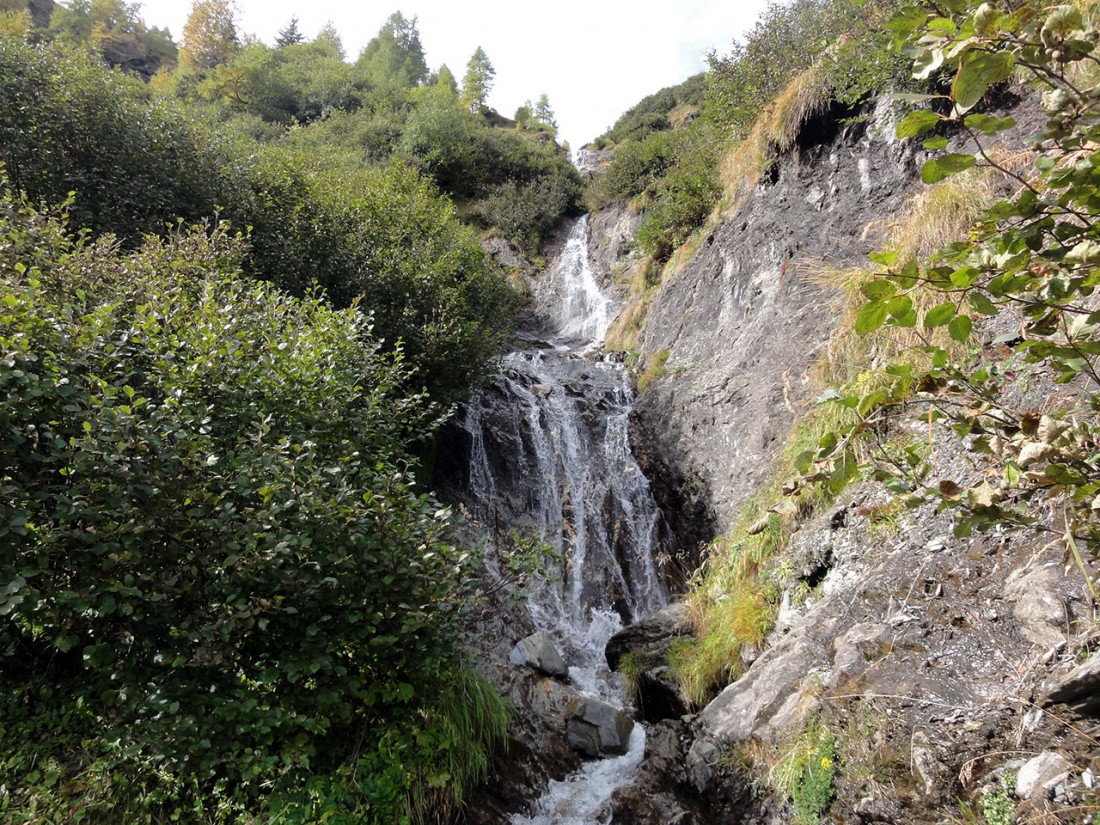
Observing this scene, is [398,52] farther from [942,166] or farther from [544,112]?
[942,166]

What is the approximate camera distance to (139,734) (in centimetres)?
325

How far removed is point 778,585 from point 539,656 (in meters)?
2.94

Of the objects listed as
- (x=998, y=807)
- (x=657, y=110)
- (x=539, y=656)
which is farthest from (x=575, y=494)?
(x=657, y=110)

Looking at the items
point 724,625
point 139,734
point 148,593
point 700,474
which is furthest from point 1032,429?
point 700,474

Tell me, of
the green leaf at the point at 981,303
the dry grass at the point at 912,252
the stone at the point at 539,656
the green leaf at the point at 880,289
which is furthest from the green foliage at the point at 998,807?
the stone at the point at 539,656

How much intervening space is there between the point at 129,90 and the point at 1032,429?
14.8 meters

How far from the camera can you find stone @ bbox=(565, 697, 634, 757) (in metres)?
5.46

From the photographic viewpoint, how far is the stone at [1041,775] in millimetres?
2623

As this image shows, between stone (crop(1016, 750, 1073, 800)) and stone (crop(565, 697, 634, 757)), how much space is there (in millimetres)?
3503

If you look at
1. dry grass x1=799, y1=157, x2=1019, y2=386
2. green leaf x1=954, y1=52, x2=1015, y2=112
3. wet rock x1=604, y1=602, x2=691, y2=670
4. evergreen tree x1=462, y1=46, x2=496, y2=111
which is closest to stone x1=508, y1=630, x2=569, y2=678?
wet rock x1=604, y1=602, x2=691, y2=670

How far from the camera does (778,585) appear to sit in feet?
18.2

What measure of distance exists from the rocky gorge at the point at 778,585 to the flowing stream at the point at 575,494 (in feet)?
0.14

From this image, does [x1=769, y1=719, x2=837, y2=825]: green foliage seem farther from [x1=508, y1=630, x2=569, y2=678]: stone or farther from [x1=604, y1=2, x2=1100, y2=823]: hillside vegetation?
[x1=508, y1=630, x2=569, y2=678]: stone

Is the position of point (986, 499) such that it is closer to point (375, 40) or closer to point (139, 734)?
point (139, 734)
